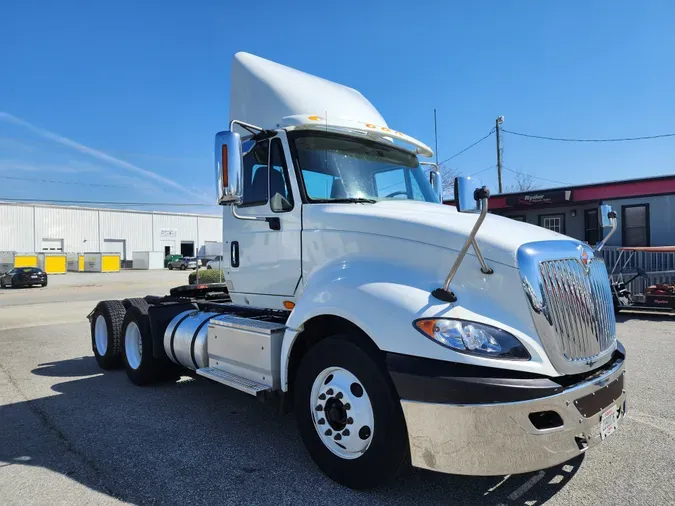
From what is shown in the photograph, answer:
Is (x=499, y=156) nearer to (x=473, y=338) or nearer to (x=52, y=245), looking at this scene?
(x=473, y=338)

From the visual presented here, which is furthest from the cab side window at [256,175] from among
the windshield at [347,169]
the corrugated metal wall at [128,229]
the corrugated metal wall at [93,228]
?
the corrugated metal wall at [128,229]

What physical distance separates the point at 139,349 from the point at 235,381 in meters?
2.76

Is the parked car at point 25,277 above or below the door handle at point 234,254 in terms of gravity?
below

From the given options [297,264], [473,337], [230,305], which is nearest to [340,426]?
[473,337]

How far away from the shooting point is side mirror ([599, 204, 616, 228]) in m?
4.30

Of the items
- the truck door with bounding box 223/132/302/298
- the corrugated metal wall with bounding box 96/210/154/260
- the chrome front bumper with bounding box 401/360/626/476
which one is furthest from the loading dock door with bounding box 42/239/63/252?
the chrome front bumper with bounding box 401/360/626/476

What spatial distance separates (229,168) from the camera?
3725 millimetres

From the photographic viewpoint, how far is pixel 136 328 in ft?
20.9

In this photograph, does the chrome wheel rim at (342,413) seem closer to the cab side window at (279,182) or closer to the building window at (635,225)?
the cab side window at (279,182)

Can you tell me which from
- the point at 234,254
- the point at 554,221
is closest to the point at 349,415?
the point at 234,254

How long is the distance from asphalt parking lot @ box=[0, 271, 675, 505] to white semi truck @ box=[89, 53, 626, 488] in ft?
1.55

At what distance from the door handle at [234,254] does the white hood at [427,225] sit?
1.13m

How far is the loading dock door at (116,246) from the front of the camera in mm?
57066

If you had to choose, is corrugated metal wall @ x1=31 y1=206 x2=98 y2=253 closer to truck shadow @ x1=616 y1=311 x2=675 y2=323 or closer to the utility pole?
the utility pole
